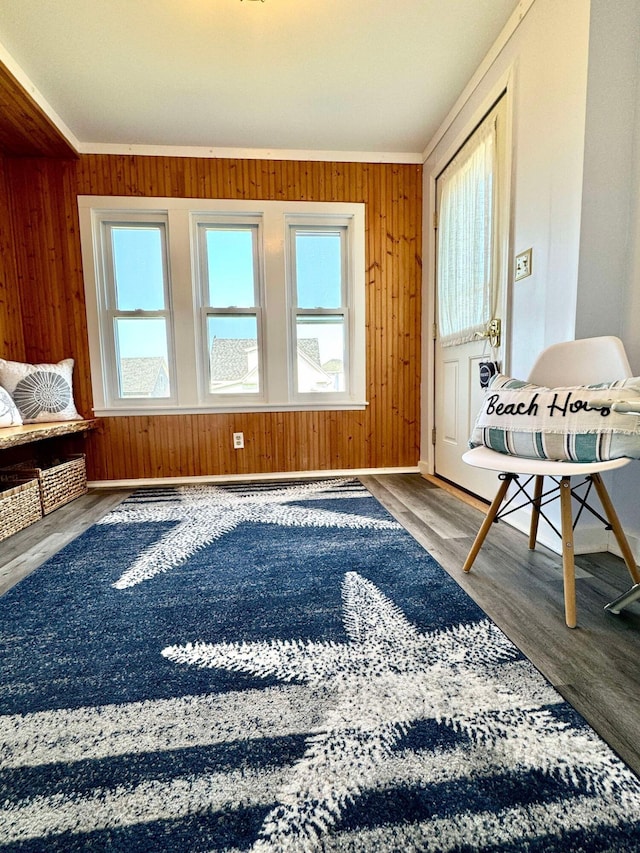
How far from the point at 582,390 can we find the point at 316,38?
2.04 meters

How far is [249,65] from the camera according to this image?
1.99 m

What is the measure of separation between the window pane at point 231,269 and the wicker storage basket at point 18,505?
→ 1654 millimetres

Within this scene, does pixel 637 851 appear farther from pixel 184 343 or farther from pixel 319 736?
pixel 184 343

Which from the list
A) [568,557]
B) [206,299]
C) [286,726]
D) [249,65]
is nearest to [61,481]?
[206,299]

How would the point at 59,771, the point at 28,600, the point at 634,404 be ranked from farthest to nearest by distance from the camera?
the point at 28,600
the point at 634,404
the point at 59,771

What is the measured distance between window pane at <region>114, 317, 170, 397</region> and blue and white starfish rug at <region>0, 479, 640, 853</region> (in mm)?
1687

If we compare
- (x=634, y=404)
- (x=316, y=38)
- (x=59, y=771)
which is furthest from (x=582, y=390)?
(x=316, y=38)

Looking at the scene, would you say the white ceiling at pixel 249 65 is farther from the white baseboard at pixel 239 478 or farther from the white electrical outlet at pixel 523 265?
the white baseboard at pixel 239 478

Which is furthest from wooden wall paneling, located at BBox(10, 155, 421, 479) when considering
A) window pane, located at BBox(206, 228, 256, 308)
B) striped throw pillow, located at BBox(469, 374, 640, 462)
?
striped throw pillow, located at BBox(469, 374, 640, 462)

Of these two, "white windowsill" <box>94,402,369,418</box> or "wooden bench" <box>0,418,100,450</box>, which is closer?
"wooden bench" <box>0,418,100,450</box>

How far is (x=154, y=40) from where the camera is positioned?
1.84 metres

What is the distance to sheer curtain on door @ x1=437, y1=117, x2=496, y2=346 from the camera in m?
2.03

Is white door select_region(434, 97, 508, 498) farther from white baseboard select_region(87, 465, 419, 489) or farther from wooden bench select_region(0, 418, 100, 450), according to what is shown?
wooden bench select_region(0, 418, 100, 450)

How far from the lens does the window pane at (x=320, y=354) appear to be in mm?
2947
